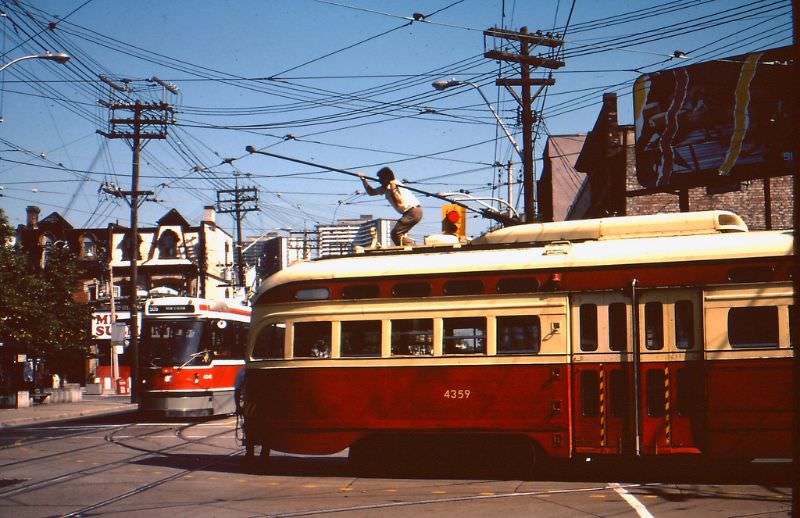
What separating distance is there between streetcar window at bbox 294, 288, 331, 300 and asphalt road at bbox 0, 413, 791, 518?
2830mm

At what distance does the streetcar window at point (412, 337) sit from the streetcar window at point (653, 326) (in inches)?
126

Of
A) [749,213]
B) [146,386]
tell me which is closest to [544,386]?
[146,386]

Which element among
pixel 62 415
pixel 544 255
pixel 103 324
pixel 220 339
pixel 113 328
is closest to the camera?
pixel 544 255

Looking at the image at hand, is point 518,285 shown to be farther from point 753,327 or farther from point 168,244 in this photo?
point 168,244

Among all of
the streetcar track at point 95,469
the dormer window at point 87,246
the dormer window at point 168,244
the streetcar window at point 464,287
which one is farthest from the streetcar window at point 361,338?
the dormer window at point 87,246

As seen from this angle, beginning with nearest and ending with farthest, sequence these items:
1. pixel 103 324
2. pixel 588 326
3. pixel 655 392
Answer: pixel 655 392
pixel 588 326
pixel 103 324

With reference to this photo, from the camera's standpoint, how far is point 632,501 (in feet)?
36.2

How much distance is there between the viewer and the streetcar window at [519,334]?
13258 mm

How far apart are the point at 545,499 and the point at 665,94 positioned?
20.1 metres

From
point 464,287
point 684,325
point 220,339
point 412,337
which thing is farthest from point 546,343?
point 220,339

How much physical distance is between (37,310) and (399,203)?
30.1 m

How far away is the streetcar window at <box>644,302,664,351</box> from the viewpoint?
41.7 ft

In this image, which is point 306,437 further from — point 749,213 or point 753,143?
point 749,213

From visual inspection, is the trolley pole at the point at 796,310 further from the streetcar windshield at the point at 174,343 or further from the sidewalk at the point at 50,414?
the sidewalk at the point at 50,414
